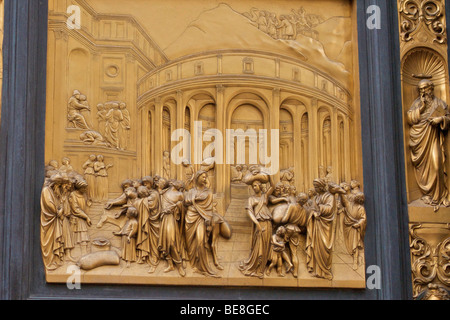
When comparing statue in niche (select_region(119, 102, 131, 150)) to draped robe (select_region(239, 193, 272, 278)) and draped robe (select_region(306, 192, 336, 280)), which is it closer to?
draped robe (select_region(239, 193, 272, 278))

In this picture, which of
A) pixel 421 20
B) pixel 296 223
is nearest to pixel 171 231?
pixel 296 223

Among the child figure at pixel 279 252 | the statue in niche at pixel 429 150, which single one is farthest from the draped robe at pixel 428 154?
the child figure at pixel 279 252

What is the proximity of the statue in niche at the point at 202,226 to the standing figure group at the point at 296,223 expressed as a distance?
0.42 m

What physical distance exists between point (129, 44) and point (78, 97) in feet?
3.42

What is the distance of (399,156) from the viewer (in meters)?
11.7

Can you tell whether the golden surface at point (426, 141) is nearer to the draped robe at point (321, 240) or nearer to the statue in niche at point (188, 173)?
the draped robe at point (321, 240)

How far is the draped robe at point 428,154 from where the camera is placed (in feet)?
38.5

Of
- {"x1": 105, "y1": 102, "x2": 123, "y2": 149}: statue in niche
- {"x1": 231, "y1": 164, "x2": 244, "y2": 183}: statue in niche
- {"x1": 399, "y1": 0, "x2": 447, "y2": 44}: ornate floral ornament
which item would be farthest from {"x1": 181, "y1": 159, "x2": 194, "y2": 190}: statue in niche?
{"x1": 399, "y1": 0, "x2": 447, "y2": 44}: ornate floral ornament

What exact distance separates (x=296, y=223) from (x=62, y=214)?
10.1ft

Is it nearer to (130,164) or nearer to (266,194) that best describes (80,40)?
(130,164)

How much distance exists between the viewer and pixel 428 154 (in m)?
11.8

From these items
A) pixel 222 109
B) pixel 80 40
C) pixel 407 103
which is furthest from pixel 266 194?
pixel 80 40

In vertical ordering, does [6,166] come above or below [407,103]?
below

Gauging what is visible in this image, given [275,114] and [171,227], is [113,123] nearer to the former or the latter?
[171,227]
